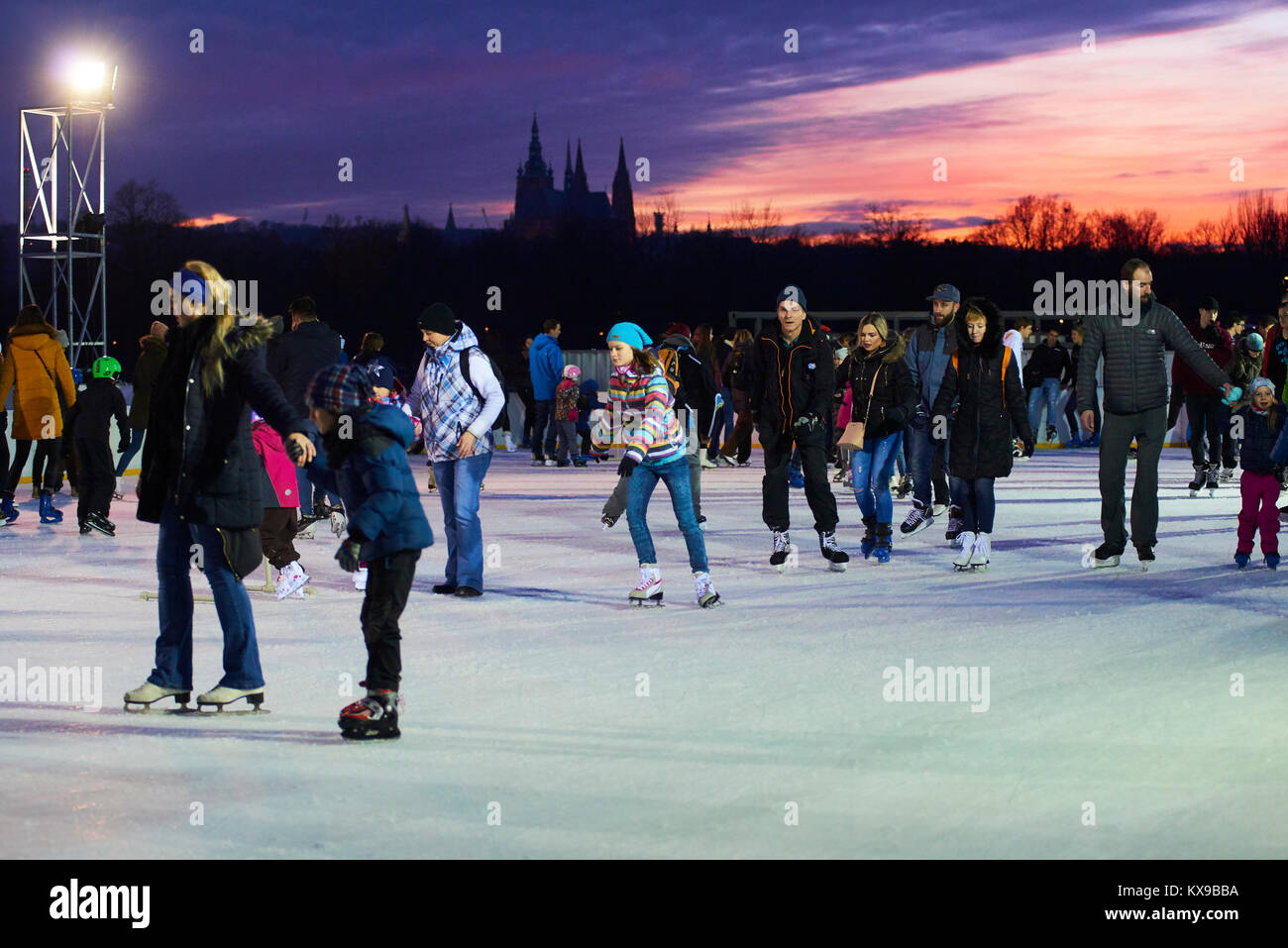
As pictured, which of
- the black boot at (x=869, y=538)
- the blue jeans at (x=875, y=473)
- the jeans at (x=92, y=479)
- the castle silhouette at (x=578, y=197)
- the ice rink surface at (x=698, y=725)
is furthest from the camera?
the castle silhouette at (x=578, y=197)

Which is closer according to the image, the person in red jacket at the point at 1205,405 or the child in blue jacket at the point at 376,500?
the child in blue jacket at the point at 376,500

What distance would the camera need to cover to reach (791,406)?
10.1m

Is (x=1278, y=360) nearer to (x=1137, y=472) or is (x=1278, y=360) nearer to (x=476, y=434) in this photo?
(x=1137, y=472)

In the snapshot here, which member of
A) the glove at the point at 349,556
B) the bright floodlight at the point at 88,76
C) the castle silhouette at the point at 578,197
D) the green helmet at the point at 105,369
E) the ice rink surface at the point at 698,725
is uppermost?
the castle silhouette at the point at 578,197

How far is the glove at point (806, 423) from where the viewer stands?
9969mm

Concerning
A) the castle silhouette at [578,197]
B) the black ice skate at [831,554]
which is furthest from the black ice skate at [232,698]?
the castle silhouette at [578,197]

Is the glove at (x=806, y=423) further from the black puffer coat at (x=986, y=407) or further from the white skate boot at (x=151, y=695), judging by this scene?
the white skate boot at (x=151, y=695)

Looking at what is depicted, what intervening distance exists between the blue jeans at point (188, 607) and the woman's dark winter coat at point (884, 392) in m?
5.99

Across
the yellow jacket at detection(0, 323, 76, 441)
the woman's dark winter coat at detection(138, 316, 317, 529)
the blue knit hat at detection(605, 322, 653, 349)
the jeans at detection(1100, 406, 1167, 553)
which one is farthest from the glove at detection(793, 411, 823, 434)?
the yellow jacket at detection(0, 323, 76, 441)

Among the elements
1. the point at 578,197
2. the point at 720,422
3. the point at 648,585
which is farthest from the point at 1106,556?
the point at 578,197

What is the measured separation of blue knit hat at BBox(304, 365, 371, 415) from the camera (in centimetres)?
578

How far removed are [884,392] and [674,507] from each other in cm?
302

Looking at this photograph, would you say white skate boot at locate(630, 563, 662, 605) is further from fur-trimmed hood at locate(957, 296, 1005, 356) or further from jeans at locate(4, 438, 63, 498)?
jeans at locate(4, 438, 63, 498)

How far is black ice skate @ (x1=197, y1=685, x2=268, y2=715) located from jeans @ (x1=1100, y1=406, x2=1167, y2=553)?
19.5 ft
